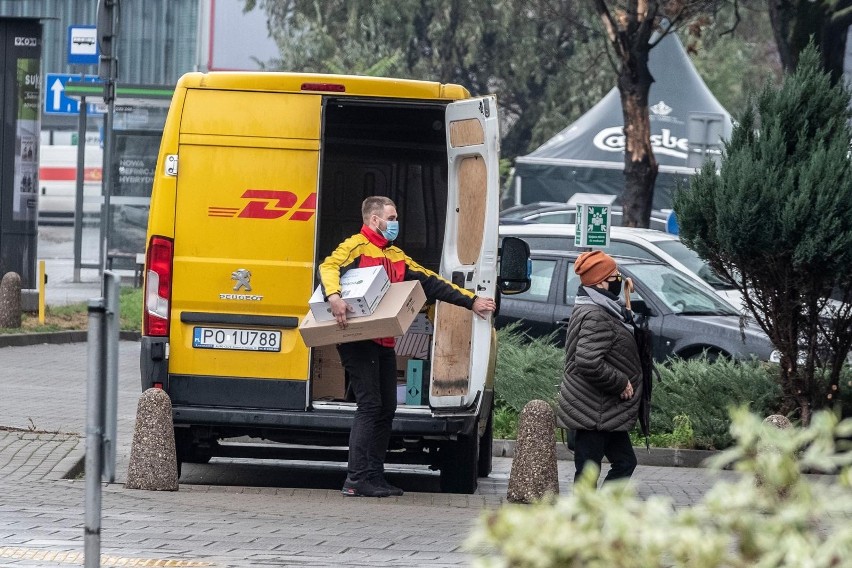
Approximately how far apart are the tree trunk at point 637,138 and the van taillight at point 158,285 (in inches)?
461

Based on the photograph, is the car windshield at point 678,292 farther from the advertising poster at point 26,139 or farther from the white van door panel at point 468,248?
the advertising poster at point 26,139

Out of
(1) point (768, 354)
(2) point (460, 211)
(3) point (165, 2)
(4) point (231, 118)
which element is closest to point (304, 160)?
(4) point (231, 118)

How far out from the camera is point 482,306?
28.9ft

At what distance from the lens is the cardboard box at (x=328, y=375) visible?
409 inches

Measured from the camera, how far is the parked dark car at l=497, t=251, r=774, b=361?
14375mm

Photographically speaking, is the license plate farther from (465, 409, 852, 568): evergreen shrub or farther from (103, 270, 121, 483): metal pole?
(465, 409, 852, 568): evergreen shrub

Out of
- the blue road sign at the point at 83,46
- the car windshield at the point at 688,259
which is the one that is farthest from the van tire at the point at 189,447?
the blue road sign at the point at 83,46

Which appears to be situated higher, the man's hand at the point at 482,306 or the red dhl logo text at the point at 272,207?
the red dhl logo text at the point at 272,207

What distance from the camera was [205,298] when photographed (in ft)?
29.5

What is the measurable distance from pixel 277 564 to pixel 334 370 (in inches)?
149

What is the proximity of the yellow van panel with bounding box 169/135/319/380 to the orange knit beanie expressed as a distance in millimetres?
1597

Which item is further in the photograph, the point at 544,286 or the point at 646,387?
the point at 544,286

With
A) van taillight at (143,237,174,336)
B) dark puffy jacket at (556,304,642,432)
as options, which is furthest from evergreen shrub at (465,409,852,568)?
van taillight at (143,237,174,336)

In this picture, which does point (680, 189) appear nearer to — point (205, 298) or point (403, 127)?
point (403, 127)
